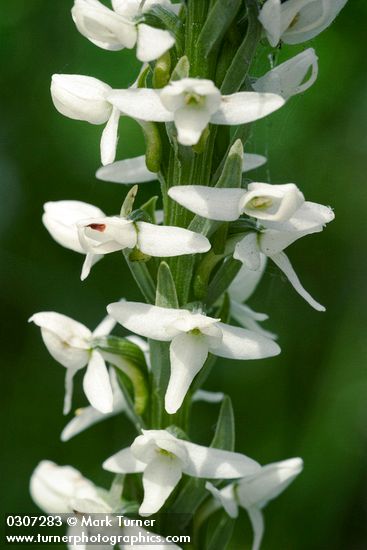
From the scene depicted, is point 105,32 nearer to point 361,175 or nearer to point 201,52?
point 201,52

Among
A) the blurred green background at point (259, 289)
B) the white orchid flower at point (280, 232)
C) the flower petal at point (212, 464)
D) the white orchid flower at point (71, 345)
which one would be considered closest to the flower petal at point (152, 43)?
the white orchid flower at point (280, 232)

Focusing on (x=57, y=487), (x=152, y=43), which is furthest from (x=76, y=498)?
(x=152, y=43)

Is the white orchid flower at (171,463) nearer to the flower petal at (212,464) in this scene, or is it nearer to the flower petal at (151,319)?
the flower petal at (212,464)

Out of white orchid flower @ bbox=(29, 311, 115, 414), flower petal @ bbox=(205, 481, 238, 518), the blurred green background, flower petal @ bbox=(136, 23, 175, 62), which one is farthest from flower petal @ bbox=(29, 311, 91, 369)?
the blurred green background

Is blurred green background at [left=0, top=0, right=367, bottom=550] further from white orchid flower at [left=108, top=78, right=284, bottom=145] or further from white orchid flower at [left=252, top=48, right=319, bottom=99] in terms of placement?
white orchid flower at [left=108, top=78, right=284, bottom=145]

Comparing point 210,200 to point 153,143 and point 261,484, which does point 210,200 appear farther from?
point 261,484
